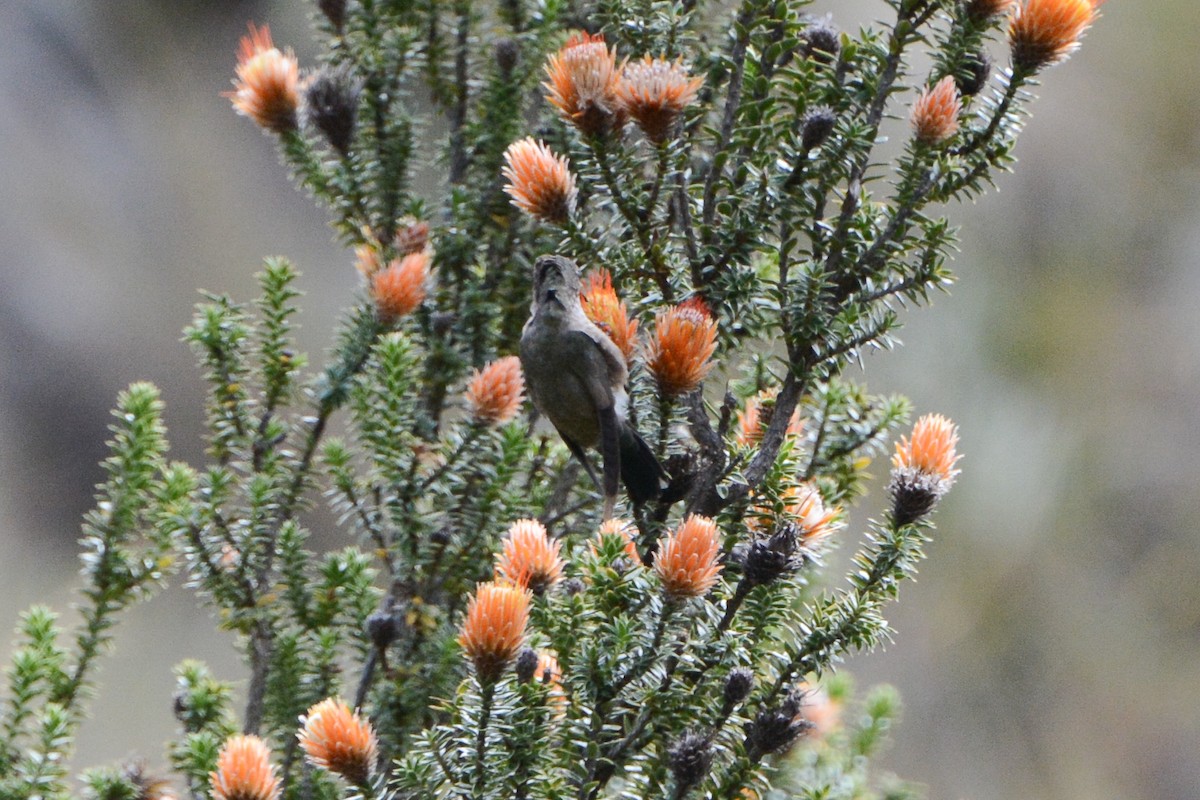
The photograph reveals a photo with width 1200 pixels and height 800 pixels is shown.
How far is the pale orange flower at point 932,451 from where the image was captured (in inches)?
30.7

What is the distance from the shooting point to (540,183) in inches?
30.5

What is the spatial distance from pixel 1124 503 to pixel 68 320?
12.5 ft

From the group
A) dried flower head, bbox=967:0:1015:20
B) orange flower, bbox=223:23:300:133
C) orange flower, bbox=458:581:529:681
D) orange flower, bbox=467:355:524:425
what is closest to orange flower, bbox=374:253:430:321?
orange flower, bbox=467:355:524:425

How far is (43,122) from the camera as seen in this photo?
3.06 meters

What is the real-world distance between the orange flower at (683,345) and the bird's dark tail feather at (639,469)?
0.29 ft

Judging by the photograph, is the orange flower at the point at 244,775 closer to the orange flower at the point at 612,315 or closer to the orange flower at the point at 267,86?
the orange flower at the point at 612,315

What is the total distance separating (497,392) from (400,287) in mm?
154

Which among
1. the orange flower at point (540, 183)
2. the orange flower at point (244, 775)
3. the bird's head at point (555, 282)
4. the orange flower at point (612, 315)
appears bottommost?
the orange flower at point (244, 775)

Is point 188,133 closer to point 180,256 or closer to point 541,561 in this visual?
point 180,256

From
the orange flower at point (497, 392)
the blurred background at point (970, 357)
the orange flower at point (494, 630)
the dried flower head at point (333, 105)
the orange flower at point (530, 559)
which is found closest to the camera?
the orange flower at point (494, 630)

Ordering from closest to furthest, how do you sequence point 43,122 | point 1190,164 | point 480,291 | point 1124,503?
point 480,291 → point 43,122 → point 1124,503 → point 1190,164

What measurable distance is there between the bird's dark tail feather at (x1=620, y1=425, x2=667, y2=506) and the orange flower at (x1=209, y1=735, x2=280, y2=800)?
0.34 meters

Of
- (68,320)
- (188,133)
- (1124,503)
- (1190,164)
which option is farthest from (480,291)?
(1190,164)

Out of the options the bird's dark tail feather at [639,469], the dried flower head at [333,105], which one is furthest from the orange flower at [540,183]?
the dried flower head at [333,105]
